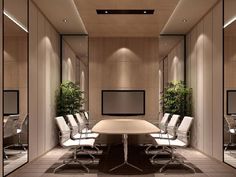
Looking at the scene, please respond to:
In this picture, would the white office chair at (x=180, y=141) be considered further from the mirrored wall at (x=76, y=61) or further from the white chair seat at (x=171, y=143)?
the mirrored wall at (x=76, y=61)

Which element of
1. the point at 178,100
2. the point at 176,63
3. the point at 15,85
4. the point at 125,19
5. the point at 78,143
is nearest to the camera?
the point at 15,85

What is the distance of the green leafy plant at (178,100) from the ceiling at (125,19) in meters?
1.68

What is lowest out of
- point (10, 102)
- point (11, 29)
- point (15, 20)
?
point (10, 102)

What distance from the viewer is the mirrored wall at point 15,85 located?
5.29m

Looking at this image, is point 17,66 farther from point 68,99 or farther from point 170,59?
point 170,59

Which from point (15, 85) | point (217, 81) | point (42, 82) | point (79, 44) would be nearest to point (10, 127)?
point (15, 85)

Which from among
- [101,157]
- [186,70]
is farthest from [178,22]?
[101,157]

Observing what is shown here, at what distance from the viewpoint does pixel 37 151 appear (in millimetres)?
7398

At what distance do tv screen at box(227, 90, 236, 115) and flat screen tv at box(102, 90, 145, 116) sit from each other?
4.41 metres

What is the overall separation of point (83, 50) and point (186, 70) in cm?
304

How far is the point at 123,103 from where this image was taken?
411 inches

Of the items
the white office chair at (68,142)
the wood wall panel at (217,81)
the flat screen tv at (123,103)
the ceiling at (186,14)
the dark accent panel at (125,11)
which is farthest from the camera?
the flat screen tv at (123,103)

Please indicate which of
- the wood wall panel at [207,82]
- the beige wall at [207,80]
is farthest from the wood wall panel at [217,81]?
the wood wall panel at [207,82]

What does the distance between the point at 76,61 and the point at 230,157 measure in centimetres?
546
